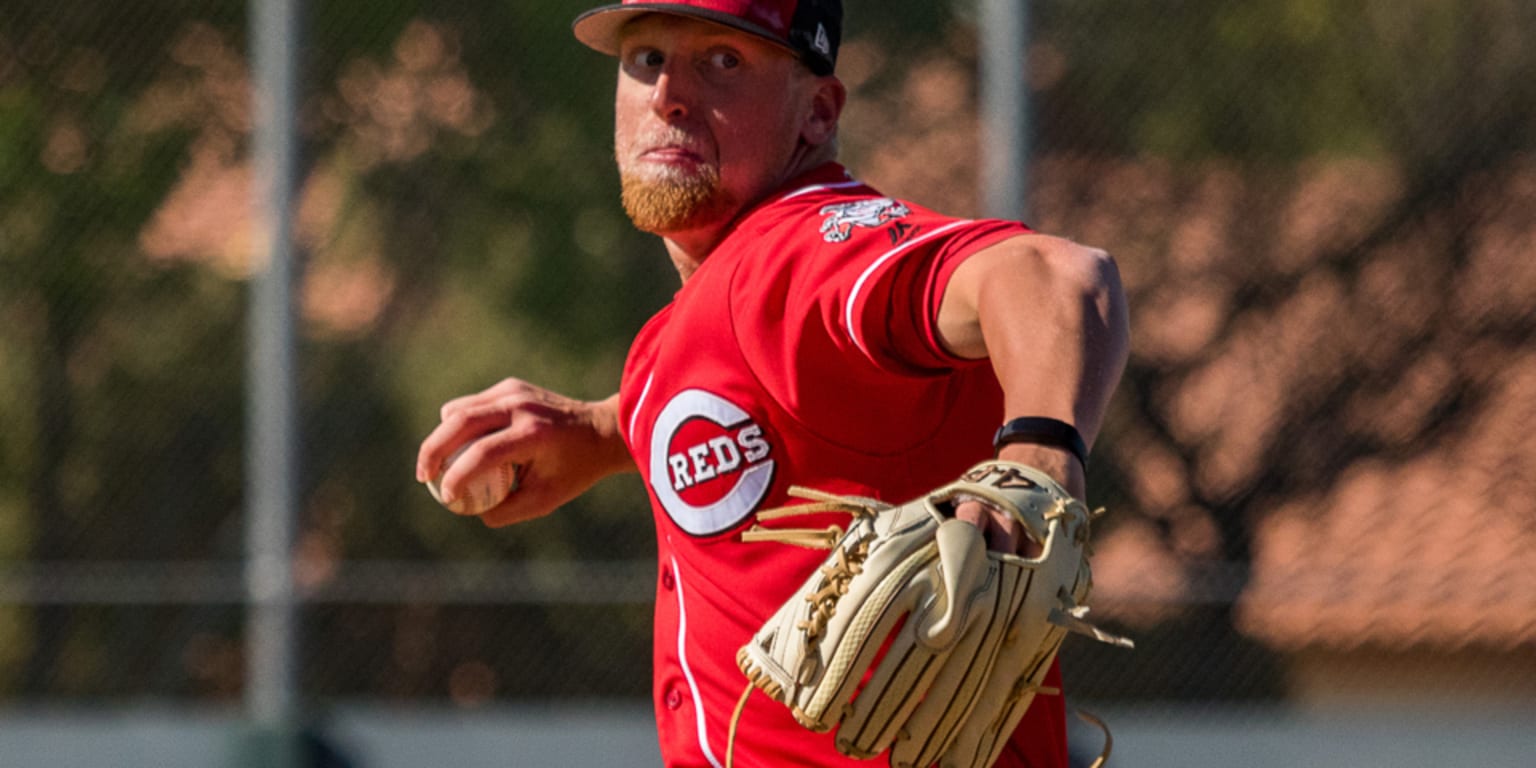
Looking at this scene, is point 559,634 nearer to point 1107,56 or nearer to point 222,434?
point 222,434

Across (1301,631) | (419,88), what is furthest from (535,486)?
(419,88)

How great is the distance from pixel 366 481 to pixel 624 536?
3.36ft

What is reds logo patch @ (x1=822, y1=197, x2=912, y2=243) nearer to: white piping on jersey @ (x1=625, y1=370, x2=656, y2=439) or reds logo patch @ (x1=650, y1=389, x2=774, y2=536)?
reds logo patch @ (x1=650, y1=389, x2=774, y2=536)

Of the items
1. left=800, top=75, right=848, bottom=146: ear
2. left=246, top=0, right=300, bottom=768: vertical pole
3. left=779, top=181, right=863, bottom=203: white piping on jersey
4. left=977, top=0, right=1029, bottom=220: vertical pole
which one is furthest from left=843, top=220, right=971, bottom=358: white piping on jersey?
left=246, top=0, right=300, bottom=768: vertical pole

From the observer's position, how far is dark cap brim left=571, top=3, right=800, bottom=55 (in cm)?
248

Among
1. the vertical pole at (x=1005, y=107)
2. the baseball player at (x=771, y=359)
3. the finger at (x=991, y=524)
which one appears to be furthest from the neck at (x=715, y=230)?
the vertical pole at (x=1005, y=107)

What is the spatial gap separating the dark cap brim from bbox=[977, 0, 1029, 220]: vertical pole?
2601mm

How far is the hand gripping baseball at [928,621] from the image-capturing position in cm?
162

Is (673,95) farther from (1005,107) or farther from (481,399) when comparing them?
(1005,107)

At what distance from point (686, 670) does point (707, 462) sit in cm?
35

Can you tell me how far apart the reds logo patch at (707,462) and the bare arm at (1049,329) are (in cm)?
44

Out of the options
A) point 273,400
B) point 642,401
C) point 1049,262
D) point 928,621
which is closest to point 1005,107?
point 273,400

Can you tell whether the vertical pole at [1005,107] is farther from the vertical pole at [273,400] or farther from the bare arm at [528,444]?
the bare arm at [528,444]

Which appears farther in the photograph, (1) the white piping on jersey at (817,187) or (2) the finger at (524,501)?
(2) the finger at (524,501)
